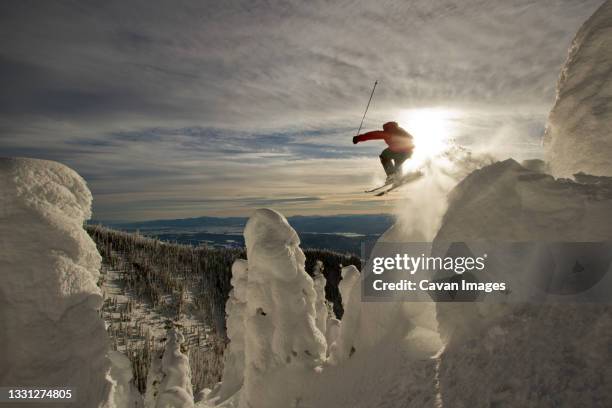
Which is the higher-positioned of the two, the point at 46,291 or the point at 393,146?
the point at 393,146

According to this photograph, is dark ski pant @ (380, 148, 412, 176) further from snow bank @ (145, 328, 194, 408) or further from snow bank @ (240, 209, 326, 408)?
snow bank @ (145, 328, 194, 408)

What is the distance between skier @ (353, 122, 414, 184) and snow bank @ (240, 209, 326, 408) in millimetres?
3818

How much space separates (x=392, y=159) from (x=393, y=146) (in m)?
0.39

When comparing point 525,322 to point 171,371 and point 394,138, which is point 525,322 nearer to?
point 394,138

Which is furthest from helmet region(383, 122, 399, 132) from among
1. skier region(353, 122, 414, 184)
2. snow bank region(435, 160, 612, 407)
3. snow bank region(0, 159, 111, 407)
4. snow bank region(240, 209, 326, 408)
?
snow bank region(0, 159, 111, 407)

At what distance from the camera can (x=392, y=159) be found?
10680 mm

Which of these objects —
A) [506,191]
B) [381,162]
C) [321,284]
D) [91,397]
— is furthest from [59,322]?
[321,284]

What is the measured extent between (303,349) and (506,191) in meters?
8.03

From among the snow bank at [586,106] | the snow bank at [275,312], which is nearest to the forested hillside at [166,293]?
the snow bank at [275,312]

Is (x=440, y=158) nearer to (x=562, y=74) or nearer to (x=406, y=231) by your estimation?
(x=406, y=231)

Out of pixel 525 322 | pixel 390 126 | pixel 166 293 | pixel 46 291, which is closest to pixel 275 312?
pixel 46 291

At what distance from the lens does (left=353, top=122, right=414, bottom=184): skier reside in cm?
1025

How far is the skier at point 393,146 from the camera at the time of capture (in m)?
10.3

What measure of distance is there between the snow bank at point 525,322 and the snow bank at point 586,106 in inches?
44.7
